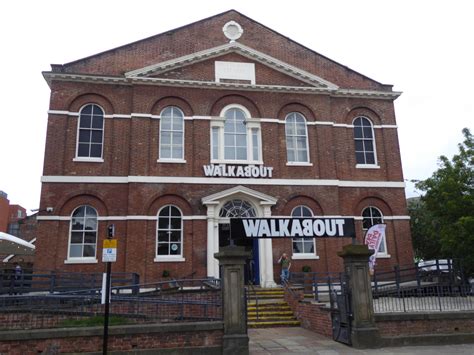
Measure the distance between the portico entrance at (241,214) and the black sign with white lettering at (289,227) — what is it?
23.0 feet

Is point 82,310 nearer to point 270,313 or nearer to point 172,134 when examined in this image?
point 270,313

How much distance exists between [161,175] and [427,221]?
807 inches

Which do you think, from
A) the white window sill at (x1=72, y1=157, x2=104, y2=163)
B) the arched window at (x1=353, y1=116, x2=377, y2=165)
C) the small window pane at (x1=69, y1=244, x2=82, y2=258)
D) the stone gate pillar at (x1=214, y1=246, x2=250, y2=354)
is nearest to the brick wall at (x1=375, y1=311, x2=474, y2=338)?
the stone gate pillar at (x1=214, y1=246, x2=250, y2=354)

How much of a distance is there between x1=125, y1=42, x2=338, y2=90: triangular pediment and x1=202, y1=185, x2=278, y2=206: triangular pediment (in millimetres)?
5532

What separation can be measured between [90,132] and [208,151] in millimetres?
5401

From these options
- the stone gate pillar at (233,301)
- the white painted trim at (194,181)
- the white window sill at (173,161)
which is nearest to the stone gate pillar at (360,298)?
the stone gate pillar at (233,301)

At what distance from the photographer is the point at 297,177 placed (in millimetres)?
19922

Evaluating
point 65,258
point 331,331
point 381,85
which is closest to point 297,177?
point 381,85

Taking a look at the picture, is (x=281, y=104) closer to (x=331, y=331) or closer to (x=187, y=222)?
(x=187, y=222)

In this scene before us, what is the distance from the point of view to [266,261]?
60.3 ft

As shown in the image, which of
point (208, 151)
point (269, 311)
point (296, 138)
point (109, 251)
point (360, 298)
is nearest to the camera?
point (109, 251)

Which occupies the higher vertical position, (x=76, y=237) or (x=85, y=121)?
(x=85, y=121)

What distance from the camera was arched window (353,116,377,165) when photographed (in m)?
21.3

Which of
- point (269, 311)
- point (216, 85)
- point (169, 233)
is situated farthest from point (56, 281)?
point (216, 85)
